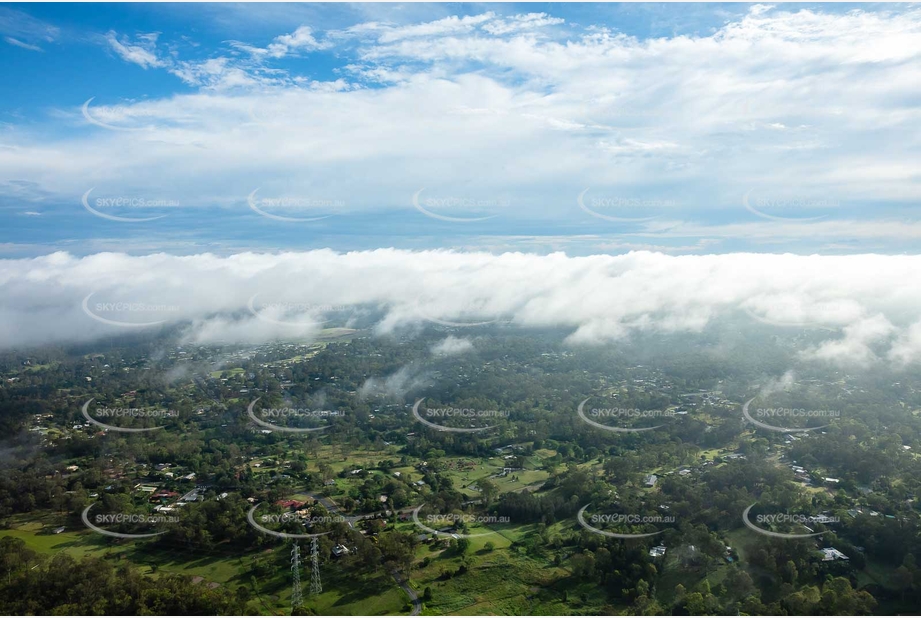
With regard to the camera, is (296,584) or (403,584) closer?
(296,584)

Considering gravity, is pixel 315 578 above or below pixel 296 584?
below

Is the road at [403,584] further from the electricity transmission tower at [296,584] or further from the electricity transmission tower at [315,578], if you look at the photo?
the electricity transmission tower at [296,584]

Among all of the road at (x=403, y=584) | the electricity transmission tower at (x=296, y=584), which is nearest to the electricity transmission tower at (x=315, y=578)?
the electricity transmission tower at (x=296, y=584)

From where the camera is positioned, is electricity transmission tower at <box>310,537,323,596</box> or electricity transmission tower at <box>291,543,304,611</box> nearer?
electricity transmission tower at <box>291,543,304,611</box>

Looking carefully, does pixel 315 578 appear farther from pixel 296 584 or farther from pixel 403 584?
pixel 403 584

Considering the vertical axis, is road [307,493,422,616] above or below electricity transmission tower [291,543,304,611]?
below

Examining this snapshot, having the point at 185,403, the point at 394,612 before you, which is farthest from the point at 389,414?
the point at 394,612

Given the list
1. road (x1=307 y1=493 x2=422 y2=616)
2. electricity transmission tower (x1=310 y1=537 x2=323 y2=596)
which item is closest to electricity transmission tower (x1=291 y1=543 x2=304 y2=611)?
electricity transmission tower (x1=310 y1=537 x2=323 y2=596)

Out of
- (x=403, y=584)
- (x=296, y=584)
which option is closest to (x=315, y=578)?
(x=296, y=584)

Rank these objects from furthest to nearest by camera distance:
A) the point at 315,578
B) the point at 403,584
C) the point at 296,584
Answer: the point at 403,584 < the point at 315,578 < the point at 296,584

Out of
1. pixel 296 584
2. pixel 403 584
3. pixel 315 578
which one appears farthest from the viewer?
pixel 403 584

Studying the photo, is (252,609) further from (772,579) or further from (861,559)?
(861,559)

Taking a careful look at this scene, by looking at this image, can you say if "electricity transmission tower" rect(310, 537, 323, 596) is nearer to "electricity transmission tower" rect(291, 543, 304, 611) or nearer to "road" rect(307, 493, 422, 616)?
"electricity transmission tower" rect(291, 543, 304, 611)
